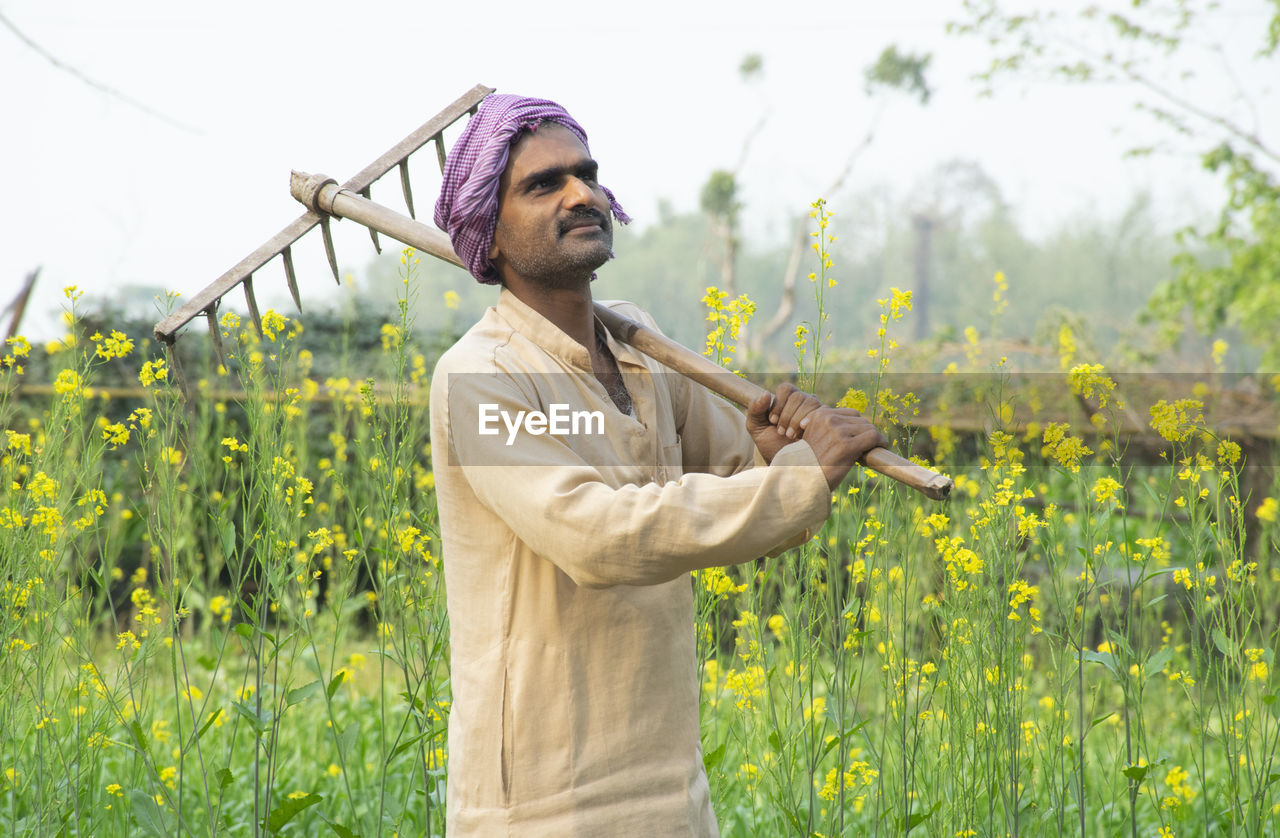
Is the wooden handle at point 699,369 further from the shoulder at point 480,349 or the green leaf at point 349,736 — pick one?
the green leaf at point 349,736

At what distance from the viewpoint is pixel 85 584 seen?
8.41ft

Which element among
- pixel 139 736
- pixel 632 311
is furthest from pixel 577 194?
pixel 139 736

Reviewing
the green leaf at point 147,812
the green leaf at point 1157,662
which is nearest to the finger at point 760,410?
the green leaf at point 1157,662

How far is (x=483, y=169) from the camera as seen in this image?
5.62 feet

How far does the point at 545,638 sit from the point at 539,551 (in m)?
0.21

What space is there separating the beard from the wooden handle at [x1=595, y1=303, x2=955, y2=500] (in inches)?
8.0

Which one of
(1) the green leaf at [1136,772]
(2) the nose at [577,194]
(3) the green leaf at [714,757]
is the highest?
(2) the nose at [577,194]

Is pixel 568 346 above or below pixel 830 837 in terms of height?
above

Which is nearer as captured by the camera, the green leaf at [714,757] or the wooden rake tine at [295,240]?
the wooden rake tine at [295,240]

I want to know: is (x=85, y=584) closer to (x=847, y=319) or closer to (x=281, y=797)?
(x=281, y=797)

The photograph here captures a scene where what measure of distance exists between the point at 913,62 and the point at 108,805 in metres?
9.61

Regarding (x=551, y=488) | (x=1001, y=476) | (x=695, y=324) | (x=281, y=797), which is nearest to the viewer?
(x=551, y=488)

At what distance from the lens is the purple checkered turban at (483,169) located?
67.7 inches

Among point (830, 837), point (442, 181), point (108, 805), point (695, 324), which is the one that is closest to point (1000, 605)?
point (830, 837)
